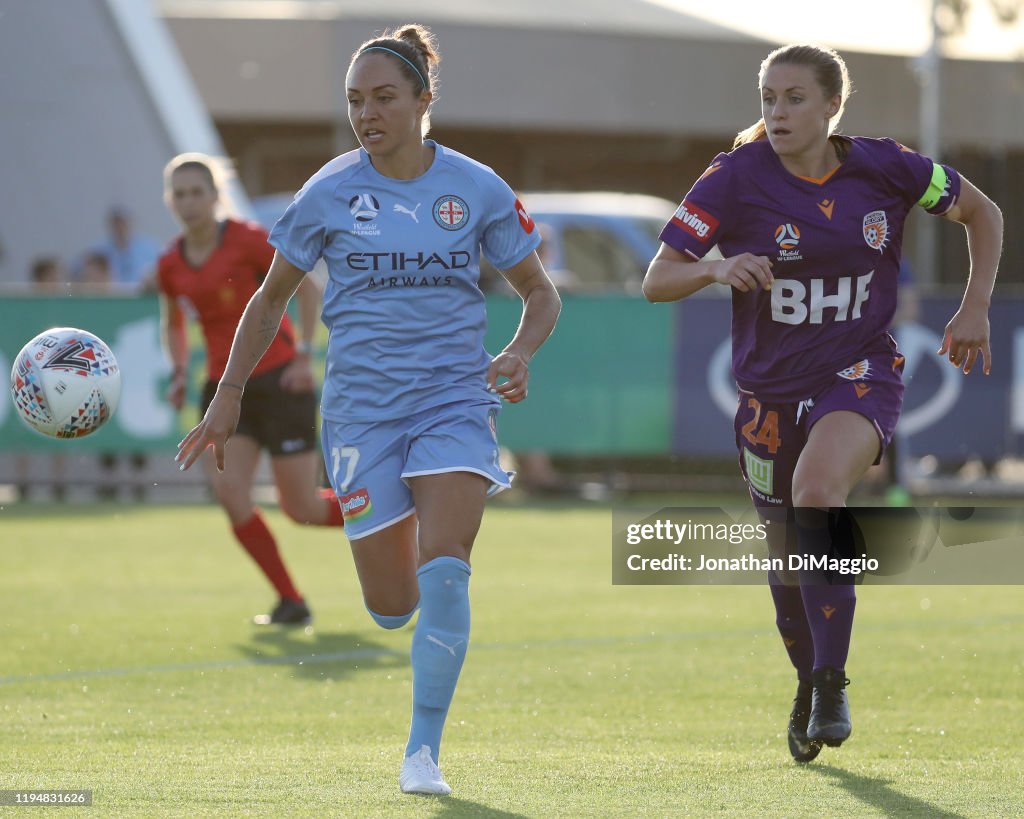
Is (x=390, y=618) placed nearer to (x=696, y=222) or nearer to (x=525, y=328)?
(x=525, y=328)

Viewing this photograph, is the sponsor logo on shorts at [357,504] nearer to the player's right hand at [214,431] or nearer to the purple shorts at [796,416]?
the player's right hand at [214,431]

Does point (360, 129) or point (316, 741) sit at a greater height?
point (360, 129)

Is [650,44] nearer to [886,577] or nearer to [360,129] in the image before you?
[886,577]

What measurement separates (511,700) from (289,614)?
8.69 ft

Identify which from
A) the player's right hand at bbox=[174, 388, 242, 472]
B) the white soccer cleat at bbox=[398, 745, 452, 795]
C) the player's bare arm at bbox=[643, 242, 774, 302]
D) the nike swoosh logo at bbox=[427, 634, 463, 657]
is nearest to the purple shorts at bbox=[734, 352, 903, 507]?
the player's bare arm at bbox=[643, 242, 774, 302]

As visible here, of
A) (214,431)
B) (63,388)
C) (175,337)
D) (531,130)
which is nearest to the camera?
(214,431)

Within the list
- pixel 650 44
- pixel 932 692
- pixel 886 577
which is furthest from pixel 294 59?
pixel 932 692

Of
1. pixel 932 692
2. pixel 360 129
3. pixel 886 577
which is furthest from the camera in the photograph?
pixel 886 577

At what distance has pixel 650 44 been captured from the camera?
3097 cm

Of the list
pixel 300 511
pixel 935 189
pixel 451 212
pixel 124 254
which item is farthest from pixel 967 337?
pixel 124 254

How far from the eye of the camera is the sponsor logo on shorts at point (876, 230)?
6.07 m

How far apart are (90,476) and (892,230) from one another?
42.2 ft

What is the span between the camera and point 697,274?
19.2 ft

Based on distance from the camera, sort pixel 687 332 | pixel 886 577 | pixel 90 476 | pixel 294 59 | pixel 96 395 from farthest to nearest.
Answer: pixel 294 59 < pixel 90 476 < pixel 687 332 < pixel 886 577 < pixel 96 395
